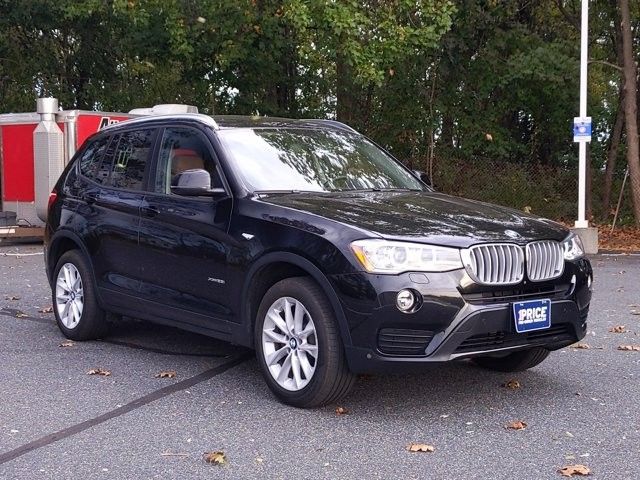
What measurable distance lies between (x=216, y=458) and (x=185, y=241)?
6.51 ft

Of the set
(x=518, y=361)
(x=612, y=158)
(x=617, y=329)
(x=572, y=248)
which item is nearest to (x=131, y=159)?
(x=518, y=361)

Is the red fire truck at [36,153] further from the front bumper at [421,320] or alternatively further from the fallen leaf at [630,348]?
the front bumper at [421,320]

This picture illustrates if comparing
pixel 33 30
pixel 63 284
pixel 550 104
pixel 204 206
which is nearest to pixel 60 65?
pixel 33 30

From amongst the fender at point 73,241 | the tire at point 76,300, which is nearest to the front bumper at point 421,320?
the fender at point 73,241

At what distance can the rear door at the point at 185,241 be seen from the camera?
5.96 m

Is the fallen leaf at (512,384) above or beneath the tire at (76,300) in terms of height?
beneath

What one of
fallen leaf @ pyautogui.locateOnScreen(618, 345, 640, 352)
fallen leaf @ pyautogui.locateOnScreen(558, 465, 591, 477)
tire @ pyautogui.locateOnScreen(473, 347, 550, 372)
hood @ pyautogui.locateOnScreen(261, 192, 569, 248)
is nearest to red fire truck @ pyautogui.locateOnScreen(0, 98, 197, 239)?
fallen leaf @ pyautogui.locateOnScreen(618, 345, 640, 352)

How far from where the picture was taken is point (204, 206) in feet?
20.0

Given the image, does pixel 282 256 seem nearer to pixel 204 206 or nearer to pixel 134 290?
pixel 204 206

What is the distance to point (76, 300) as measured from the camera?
296 inches

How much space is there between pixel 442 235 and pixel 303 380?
47.9 inches

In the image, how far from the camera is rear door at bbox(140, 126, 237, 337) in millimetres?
5965

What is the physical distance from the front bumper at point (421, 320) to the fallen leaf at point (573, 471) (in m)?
0.91

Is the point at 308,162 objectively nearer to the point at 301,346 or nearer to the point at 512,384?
the point at 301,346
